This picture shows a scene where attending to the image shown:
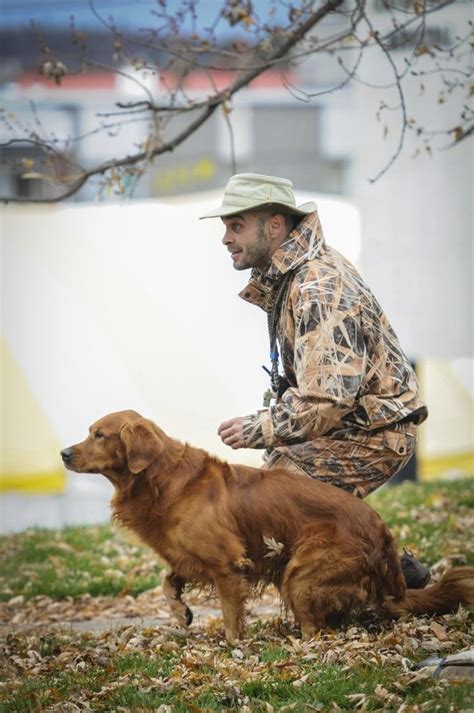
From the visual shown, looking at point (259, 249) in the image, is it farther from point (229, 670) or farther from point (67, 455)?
point (229, 670)

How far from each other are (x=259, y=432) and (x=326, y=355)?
479 millimetres

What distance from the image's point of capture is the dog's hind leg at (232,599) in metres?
5.17

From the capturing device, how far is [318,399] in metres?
4.89

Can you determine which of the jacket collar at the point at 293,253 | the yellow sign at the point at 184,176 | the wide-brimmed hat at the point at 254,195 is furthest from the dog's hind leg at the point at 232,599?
the yellow sign at the point at 184,176

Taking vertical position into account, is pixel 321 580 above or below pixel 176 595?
above

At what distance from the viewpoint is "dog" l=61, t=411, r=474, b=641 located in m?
5.00

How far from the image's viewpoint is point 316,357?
493cm

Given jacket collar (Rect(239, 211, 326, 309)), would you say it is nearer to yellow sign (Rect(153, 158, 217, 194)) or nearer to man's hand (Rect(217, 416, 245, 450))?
man's hand (Rect(217, 416, 245, 450))

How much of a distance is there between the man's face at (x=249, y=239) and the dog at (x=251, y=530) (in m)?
0.99

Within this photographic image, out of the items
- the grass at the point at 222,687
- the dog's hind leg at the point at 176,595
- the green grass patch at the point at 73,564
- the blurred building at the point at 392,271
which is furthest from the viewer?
the blurred building at the point at 392,271

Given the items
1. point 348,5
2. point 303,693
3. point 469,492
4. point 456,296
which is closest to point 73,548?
point 469,492

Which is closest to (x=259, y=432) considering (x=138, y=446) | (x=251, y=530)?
(x=251, y=530)

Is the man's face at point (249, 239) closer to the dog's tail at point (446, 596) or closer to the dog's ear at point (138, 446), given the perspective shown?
the dog's ear at point (138, 446)

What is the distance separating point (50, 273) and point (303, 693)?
32.9ft
